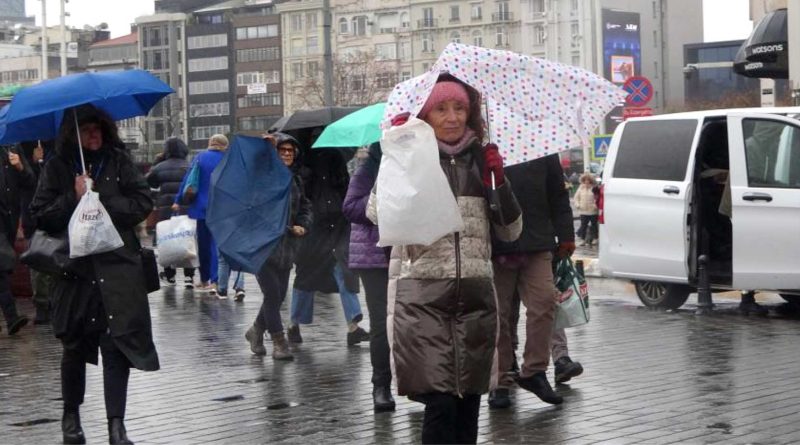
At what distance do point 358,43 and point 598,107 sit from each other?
143957mm

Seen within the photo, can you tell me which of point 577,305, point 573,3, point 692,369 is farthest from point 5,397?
point 573,3

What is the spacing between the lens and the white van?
46.0 feet

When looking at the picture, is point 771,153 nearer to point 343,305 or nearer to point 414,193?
point 343,305

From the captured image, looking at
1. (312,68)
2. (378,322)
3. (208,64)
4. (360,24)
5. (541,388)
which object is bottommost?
(541,388)

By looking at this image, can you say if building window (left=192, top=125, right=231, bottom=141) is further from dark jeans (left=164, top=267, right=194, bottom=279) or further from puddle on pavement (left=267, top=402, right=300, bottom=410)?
puddle on pavement (left=267, top=402, right=300, bottom=410)

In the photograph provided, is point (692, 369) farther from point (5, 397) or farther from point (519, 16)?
point (519, 16)

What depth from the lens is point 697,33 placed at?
506 feet

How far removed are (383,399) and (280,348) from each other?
282 cm

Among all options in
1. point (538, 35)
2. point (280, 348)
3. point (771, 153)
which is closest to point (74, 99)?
point (280, 348)

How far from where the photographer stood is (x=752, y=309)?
14.7 meters

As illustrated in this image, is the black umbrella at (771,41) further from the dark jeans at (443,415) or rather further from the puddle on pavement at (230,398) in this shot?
the dark jeans at (443,415)

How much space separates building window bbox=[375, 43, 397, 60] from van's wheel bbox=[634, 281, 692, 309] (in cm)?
13218

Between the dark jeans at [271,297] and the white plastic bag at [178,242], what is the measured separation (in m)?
6.01

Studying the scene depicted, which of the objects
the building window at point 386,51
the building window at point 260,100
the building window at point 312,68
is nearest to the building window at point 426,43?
the building window at point 386,51
